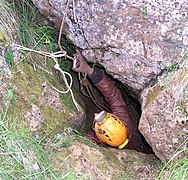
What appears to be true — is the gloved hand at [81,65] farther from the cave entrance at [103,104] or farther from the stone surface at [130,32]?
the cave entrance at [103,104]

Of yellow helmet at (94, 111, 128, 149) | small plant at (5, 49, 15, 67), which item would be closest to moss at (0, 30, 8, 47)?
small plant at (5, 49, 15, 67)

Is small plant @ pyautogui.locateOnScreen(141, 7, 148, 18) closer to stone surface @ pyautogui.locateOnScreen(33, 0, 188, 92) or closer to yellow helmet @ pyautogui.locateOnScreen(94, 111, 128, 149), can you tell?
stone surface @ pyautogui.locateOnScreen(33, 0, 188, 92)

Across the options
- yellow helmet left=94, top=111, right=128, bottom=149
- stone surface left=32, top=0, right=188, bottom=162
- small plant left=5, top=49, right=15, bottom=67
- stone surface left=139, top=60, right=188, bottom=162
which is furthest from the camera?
yellow helmet left=94, top=111, right=128, bottom=149

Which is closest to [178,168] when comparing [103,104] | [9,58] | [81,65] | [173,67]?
[173,67]

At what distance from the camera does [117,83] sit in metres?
3.87

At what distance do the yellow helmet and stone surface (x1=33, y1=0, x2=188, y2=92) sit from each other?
0.35m

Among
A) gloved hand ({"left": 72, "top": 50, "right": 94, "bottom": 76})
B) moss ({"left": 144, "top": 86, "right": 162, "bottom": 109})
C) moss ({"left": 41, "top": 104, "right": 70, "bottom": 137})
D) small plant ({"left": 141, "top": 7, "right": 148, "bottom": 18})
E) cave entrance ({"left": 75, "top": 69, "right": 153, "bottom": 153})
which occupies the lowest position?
cave entrance ({"left": 75, "top": 69, "right": 153, "bottom": 153})

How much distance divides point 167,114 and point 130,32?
70 cm

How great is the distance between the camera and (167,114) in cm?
265

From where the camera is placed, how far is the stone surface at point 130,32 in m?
2.70

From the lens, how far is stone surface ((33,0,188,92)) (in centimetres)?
270

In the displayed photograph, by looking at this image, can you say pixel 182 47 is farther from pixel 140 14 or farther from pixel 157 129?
pixel 157 129

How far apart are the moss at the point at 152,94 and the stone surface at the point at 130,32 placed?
0.12 meters

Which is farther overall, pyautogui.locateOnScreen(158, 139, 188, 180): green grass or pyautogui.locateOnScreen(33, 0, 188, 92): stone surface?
pyautogui.locateOnScreen(33, 0, 188, 92): stone surface
